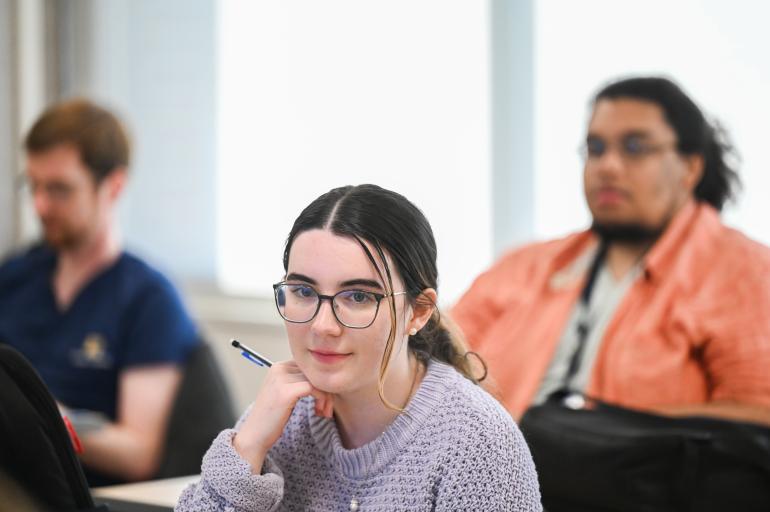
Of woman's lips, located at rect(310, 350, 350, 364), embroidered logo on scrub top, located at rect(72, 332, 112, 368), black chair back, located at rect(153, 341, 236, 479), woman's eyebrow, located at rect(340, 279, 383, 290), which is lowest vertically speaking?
black chair back, located at rect(153, 341, 236, 479)

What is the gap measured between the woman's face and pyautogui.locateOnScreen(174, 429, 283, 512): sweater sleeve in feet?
0.46

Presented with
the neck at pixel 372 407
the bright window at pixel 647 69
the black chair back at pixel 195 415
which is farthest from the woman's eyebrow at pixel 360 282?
the bright window at pixel 647 69

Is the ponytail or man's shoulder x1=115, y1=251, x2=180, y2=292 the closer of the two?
the ponytail

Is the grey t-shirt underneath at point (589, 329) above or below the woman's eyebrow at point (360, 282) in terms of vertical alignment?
below

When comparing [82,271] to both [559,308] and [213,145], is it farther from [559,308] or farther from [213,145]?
[213,145]

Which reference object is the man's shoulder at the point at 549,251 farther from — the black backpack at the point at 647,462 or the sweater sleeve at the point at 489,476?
the sweater sleeve at the point at 489,476

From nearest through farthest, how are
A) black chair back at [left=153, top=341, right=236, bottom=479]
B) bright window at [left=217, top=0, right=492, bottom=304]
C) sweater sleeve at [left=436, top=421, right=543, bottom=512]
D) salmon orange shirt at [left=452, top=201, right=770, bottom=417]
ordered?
sweater sleeve at [left=436, top=421, right=543, bottom=512]
salmon orange shirt at [left=452, top=201, right=770, bottom=417]
black chair back at [left=153, top=341, right=236, bottom=479]
bright window at [left=217, top=0, right=492, bottom=304]

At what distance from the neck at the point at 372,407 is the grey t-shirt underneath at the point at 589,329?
3.48 feet

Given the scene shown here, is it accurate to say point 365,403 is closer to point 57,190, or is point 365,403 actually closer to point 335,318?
point 335,318

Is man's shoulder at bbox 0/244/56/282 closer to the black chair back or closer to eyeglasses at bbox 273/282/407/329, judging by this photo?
the black chair back

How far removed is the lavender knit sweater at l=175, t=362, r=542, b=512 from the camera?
1.27 metres

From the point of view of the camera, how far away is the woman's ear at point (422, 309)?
4.35 ft

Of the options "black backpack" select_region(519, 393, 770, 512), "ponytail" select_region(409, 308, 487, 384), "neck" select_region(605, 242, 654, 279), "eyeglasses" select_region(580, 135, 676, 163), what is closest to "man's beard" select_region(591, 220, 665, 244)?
"neck" select_region(605, 242, 654, 279)

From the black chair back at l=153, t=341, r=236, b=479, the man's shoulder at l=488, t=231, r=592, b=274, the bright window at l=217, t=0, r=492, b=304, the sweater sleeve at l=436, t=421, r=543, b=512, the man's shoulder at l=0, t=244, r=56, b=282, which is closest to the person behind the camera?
the sweater sleeve at l=436, t=421, r=543, b=512
